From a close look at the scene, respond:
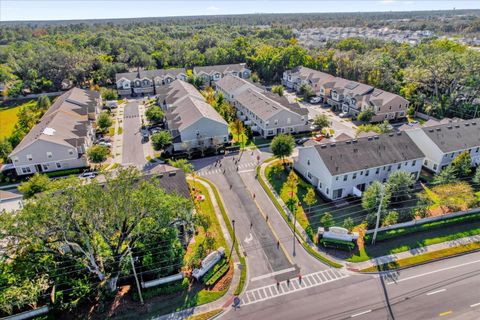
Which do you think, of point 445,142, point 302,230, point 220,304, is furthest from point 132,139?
point 445,142

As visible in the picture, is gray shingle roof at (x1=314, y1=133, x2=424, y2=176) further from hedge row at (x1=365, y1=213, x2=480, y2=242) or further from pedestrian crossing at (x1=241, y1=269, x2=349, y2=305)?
pedestrian crossing at (x1=241, y1=269, x2=349, y2=305)

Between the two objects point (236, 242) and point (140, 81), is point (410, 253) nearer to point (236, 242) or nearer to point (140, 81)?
point (236, 242)

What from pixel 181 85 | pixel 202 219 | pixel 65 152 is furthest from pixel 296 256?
pixel 181 85

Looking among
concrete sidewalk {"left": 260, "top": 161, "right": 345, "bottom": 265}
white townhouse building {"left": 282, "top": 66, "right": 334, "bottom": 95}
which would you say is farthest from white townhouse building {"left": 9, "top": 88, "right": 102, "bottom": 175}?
white townhouse building {"left": 282, "top": 66, "right": 334, "bottom": 95}

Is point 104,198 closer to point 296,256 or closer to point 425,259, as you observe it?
point 296,256

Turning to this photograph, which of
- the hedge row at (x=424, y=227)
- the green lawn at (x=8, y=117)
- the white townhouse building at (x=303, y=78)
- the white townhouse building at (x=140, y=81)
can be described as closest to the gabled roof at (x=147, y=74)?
the white townhouse building at (x=140, y=81)

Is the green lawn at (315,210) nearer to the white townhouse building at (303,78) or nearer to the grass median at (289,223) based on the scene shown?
the grass median at (289,223)

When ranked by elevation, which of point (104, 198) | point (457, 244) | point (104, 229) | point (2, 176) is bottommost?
point (457, 244)
